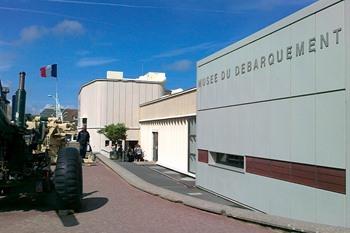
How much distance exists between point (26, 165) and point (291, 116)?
20.8 feet

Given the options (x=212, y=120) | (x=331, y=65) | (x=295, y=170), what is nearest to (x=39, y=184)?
(x=295, y=170)

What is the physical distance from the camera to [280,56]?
1281 centimetres

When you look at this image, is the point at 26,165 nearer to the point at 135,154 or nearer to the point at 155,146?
the point at 155,146

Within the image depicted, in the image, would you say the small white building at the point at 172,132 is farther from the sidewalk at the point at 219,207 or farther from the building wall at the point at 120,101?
the sidewalk at the point at 219,207

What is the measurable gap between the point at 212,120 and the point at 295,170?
6.34m

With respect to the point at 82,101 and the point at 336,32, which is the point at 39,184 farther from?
the point at 82,101

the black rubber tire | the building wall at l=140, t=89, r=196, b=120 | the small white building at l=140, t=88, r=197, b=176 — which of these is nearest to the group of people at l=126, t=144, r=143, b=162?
the small white building at l=140, t=88, r=197, b=176

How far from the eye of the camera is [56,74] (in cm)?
3012

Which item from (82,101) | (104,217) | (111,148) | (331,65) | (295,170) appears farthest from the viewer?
(82,101)

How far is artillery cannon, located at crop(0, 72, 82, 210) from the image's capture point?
10.2m

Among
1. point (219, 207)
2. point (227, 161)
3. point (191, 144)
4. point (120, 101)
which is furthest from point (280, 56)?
point (120, 101)

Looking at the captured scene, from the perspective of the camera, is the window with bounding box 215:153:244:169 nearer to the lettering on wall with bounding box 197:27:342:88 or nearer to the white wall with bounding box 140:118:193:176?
the lettering on wall with bounding box 197:27:342:88

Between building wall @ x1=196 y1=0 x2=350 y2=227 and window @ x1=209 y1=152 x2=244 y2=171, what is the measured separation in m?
0.24

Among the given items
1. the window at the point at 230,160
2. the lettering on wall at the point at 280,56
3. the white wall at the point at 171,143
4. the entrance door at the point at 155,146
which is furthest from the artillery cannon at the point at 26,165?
the entrance door at the point at 155,146
